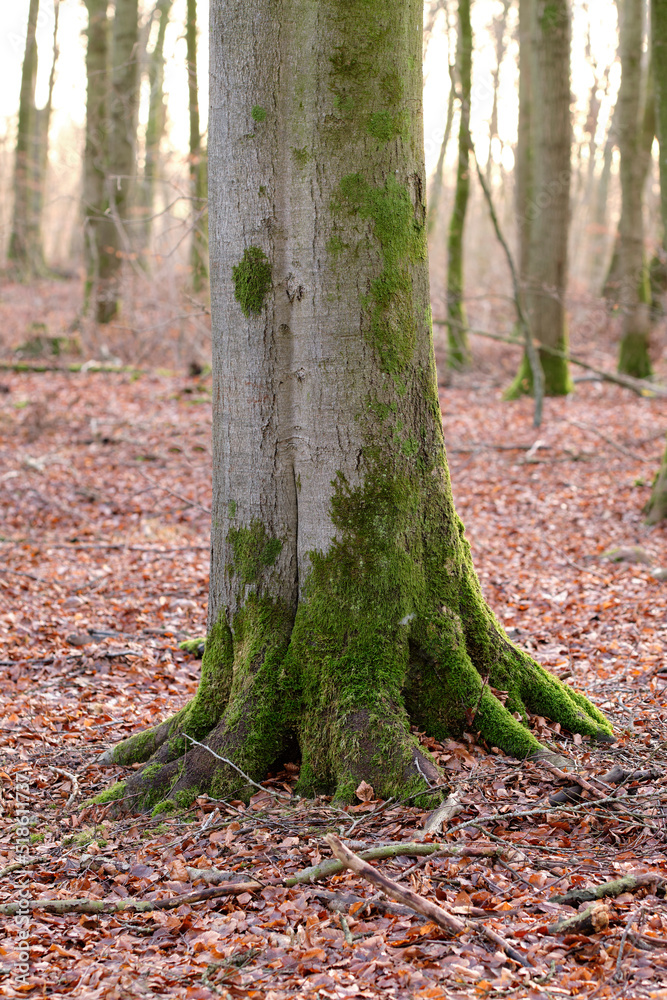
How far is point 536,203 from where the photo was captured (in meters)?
13.9

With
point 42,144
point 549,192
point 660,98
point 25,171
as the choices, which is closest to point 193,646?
point 660,98

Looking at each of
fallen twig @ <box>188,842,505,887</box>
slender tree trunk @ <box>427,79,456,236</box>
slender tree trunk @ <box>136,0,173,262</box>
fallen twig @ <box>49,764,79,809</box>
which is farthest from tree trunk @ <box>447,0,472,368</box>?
fallen twig @ <box>188,842,505,887</box>

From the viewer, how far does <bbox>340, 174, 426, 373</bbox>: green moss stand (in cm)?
349

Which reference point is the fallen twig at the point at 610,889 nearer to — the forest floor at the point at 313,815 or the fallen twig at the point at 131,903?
the forest floor at the point at 313,815

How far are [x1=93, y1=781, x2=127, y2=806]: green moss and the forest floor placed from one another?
2.3 inches

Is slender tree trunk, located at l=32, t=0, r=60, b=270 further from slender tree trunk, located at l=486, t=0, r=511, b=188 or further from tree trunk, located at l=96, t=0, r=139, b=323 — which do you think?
slender tree trunk, located at l=486, t=0, r=511, b=188

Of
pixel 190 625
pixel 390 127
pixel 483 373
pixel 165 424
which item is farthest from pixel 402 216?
pixel 483 373

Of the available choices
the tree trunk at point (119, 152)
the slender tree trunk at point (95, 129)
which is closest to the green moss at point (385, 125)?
the tree trunk at point (119, 152)

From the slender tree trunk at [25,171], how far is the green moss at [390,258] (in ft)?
67.5

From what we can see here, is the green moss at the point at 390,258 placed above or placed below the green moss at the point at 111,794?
above

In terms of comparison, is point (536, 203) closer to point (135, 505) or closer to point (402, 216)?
point (135, 505)

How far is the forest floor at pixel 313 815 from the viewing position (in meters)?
2.61

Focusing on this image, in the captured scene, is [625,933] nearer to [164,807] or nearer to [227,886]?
[227,886]

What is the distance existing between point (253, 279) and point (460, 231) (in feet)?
49.4
